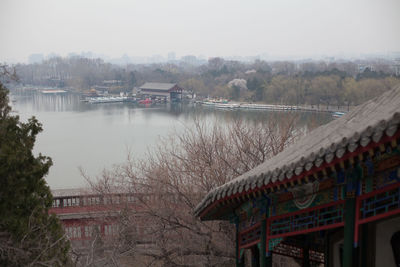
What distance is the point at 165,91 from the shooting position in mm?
46000

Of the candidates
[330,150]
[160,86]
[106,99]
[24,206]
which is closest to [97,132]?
[106,99]

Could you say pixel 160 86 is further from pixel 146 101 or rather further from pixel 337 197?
pixel 337 197

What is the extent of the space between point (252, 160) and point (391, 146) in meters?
6.60

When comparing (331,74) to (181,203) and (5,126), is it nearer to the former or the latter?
(181,203)

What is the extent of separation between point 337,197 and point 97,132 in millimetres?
23816

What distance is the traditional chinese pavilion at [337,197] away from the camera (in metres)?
1.93

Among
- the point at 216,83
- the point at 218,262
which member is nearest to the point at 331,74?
the point at 216,83

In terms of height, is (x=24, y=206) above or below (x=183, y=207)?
above

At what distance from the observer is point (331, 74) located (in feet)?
123

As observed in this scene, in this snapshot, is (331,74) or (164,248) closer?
(164,248)

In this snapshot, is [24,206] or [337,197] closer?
[337,197]

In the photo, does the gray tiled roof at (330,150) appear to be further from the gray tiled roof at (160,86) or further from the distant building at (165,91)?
the gray tiled roof at (160,86)

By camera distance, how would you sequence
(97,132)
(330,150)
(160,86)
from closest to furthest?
1. (330,150)
2. (97,132)
3. (160,86)

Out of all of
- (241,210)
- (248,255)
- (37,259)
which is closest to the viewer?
(241,210)
